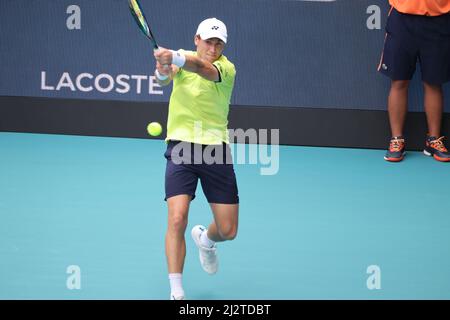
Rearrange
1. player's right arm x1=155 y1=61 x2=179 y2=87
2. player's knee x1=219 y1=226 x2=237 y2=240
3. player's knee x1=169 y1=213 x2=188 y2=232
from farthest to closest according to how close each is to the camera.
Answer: player's knee x1=219 y1=226 x2=237 y2=240, player's knee x1=169 y1=213 x2=188 y2=232, player's right arm x1=155 y1=61 x2=179 y2=87

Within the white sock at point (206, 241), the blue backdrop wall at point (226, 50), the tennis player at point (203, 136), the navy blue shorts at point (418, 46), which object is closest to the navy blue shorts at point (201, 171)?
the tennis player at point (203, 136)

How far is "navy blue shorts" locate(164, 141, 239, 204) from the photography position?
4.97 m

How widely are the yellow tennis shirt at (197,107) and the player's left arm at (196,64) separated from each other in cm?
7

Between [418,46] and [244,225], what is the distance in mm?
2852

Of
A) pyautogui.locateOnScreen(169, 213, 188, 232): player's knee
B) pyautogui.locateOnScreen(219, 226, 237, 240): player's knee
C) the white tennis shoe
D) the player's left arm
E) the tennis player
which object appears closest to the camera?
the player's left arm

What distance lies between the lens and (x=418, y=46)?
8148 mm

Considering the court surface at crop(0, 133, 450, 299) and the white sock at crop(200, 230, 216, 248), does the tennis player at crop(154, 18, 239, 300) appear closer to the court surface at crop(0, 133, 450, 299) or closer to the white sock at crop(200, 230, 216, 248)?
the white sock at crop(200, 230, 216, 248)

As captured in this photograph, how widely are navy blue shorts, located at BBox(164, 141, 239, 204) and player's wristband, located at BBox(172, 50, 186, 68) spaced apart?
1.90 feet

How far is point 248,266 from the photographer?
5.55 metres

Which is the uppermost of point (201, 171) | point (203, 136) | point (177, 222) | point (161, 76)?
point (161, 76)

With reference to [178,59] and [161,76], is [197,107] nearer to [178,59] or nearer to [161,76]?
[161,76]

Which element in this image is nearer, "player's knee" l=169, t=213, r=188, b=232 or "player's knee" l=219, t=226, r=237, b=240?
"player's knee" l=169, t=213, r=188, b=232

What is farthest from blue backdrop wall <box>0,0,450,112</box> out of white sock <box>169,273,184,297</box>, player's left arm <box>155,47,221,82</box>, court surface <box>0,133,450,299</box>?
white sock <box>169,273,184,297</box>

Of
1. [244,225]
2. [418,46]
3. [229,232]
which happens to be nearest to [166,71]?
[229,232]
